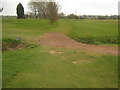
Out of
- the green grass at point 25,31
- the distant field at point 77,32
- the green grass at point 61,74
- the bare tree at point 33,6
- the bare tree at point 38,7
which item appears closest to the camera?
the green grass at point 61,74

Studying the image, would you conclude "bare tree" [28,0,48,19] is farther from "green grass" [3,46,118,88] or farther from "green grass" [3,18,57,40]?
"green grass" [3,46,118,88]

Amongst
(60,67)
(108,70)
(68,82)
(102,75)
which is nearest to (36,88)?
(68,82)

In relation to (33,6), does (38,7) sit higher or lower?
lower

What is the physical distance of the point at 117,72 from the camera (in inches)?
195

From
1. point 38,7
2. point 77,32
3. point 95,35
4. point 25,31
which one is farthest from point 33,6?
point 95,35

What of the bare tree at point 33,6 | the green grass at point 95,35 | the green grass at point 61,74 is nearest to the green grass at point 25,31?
the green grass at point 95,35

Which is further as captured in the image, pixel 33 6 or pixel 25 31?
pixel 33 6

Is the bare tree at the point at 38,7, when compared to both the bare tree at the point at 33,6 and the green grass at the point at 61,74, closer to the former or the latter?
the bare tree at the point at 33,6

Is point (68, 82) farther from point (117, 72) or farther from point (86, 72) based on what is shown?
point (117, 72)

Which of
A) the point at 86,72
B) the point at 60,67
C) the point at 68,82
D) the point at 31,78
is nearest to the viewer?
the point at 68,82

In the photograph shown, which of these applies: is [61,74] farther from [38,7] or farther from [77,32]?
[38,7]

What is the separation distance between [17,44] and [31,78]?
670 centimetres

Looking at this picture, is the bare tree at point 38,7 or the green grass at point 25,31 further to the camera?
the bare tree at point 38,7

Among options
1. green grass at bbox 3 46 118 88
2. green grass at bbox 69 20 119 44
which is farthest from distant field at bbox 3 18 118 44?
green grass at bbox 3 46 118 88
